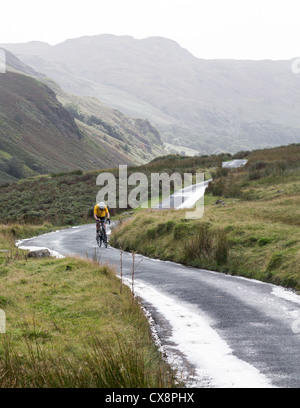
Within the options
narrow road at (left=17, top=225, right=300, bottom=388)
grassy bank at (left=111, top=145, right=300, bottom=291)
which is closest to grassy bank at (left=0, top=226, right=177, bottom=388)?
narrow road at (left=17, top=225, right=300, bottom=388)

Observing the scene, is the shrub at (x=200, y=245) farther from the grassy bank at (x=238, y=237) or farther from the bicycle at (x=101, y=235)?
the bicycle at (x=101, y=235)

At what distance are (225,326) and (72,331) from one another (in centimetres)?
304

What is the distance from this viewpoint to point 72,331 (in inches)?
334

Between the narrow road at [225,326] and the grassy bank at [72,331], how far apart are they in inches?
25.3

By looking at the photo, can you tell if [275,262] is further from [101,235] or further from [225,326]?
[101,235]

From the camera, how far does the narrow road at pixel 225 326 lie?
7.00 meters

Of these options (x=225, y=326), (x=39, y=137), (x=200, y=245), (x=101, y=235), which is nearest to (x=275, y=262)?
(x=200, y=245)

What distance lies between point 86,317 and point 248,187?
2769 cm

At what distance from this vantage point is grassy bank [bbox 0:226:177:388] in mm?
5367

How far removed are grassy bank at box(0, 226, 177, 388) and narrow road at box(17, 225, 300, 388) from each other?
2.11 ft

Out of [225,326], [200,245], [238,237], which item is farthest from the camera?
[200,245]

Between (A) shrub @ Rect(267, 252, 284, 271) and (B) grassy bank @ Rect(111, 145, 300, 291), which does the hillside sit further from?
(A) shrub @ Rect(267, 252, 284, 271)

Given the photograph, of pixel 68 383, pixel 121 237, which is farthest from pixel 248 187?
pixel 68 383

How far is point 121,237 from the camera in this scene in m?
26.9
